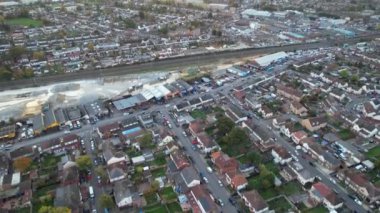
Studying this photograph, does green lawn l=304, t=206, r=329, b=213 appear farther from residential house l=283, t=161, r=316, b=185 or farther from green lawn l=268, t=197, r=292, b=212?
residential house l=283, t=161, r=316, b=185

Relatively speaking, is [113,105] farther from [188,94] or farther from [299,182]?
[299,182]

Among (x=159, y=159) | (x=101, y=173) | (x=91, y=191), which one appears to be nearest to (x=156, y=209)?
(x=91, y=191)

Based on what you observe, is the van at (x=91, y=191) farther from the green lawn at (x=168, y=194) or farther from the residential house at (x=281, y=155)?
the residential house at (x=281, y=155)

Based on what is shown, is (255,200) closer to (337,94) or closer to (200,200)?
(200,200)

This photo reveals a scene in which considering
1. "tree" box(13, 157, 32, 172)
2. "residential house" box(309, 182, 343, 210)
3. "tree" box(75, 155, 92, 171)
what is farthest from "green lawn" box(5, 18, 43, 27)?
"residential house" box(309, 182, 343, 210)

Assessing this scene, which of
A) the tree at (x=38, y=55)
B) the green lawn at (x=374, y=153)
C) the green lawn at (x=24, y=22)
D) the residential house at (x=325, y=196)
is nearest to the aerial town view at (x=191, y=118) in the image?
the residential house at (x=325, y=196)

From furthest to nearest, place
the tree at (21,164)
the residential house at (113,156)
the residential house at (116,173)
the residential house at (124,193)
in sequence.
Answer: the residential house at (113,156) → the tree at (21,164) → the residential house at (116,173) → the residential house at (124,193)
